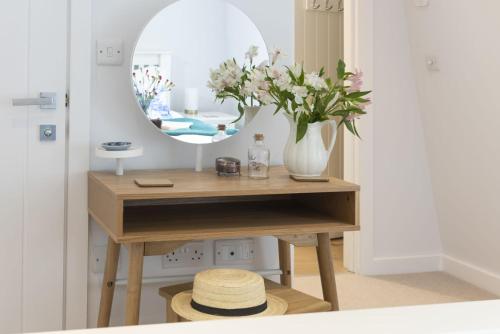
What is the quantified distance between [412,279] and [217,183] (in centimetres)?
191

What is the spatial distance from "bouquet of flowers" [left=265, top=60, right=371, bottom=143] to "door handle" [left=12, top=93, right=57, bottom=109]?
72 cm

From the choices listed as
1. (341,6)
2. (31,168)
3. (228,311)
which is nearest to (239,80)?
(31,168)

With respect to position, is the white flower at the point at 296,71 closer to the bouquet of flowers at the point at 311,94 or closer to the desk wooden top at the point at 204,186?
the bouquet of flowers at the point at 311,94

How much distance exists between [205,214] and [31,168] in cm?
61

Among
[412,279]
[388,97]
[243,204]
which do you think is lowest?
[412,279]

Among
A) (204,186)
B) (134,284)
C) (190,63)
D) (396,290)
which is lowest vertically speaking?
(396,290)

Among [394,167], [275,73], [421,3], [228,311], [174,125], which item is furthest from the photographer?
[394,167]

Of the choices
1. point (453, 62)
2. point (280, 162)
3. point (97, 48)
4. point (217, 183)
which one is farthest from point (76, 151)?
point (453, 62)

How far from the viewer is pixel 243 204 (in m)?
2.88

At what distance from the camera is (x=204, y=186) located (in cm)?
248

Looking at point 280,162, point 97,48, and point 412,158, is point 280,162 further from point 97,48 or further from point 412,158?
point 412,158

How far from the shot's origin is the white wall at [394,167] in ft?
13.4

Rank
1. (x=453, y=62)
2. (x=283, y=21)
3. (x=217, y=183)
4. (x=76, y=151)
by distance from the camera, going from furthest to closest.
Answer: (x=453, y=62)
(x=283, y=21)
(x=76, y=151)
(x=217, y=183)

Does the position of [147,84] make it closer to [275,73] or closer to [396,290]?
[275,73]
